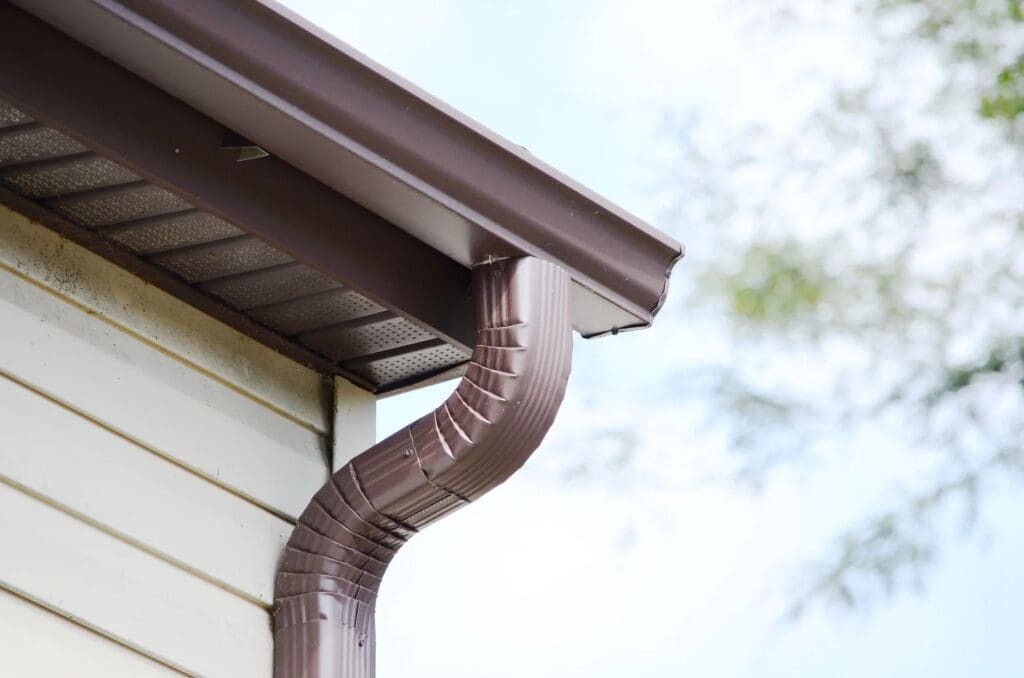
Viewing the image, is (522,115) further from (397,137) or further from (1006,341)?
(397,137)

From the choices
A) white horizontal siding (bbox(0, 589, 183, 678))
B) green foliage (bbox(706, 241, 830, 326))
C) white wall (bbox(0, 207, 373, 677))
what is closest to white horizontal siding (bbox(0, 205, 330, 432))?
white wall (bbox(0, 207, 373, 677))

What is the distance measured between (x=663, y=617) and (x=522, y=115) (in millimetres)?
5792

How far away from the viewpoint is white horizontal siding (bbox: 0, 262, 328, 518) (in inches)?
63.4

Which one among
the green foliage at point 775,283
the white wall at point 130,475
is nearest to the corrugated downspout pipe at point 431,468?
the white wall at point 130,475

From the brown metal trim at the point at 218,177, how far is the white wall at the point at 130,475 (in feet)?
0.56

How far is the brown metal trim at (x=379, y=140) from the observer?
1517 mm

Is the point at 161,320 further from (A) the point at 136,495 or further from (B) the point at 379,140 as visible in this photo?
(B) the point at 379,140

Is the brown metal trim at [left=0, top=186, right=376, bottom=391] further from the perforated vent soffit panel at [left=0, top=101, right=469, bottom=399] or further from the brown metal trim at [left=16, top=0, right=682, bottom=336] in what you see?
the brown metal trim at [left=16, top=0, right=682, bottom=336]

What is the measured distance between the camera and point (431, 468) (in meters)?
1.74

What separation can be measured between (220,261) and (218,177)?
0.16 meters

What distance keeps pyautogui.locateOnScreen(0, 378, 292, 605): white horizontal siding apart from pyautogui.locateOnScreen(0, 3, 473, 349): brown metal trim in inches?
11.9

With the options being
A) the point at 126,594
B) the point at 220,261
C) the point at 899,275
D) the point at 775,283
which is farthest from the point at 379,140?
the point at 775,283

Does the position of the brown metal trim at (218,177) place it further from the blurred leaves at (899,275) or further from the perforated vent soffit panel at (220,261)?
the blurred leaves at (899,275)

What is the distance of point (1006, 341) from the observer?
716 centimetres
